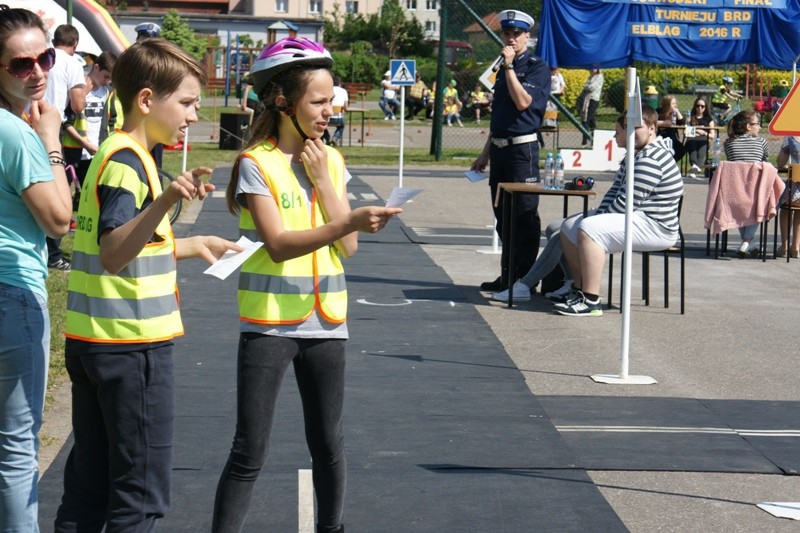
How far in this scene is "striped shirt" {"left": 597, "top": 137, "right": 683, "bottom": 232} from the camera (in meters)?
9.70

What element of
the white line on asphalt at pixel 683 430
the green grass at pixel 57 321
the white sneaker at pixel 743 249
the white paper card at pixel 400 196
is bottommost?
the white line on asphalt at pixel 683 430

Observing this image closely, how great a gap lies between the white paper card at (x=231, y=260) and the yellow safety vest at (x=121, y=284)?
15 centimetres

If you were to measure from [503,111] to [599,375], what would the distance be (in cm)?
343

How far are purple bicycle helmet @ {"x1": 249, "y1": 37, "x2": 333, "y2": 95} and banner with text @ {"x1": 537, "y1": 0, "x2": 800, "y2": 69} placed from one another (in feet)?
21.3

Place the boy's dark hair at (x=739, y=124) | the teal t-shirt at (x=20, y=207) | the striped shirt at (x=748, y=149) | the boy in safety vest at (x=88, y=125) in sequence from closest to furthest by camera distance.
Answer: the teal t-shirt at (x=20, y=207) < the boy in safety vest at (x=88, y=125) < the striped shirt at (x=748, y=149) < the boy's dark hair at (x=739, y=124)

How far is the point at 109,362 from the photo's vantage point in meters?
3.71

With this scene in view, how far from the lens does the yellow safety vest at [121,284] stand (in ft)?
12.2

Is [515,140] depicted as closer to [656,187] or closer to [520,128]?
[520,128]

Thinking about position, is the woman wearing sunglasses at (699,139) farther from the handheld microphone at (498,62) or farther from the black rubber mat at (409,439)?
the black rubber mat at (409,439)

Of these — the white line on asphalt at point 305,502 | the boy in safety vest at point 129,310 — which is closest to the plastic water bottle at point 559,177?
the white line on asphalt at point 305,502

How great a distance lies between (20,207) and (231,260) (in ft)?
2.08

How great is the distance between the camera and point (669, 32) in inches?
461

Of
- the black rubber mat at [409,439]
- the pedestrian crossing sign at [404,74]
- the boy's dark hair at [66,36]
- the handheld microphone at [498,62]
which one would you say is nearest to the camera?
the black rubber mat at [409,439]

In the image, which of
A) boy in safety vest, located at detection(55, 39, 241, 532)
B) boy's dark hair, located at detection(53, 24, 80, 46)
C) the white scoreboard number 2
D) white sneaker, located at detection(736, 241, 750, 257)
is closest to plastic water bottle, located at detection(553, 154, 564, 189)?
the white scoreboard number 2
